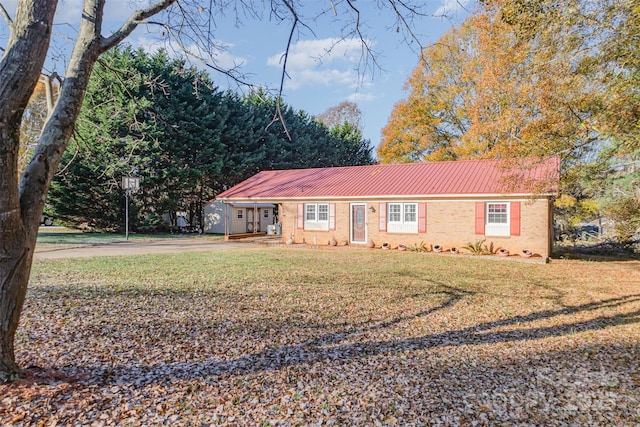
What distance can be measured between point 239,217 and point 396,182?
39.2 feet

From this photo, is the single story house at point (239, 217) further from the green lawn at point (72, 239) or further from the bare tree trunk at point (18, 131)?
the bare tree trunk at point (18, 131)

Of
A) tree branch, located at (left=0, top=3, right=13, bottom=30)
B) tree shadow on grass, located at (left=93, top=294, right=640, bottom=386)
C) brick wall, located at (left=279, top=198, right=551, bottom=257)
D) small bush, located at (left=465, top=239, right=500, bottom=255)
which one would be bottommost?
tree shadow on grass, located at (left=93, top=294, right=640, bottom=386)

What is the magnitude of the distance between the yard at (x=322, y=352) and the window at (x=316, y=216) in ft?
31.8

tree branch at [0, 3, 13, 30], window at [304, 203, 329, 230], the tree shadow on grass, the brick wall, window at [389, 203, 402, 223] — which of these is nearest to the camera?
tree branch at [0, 3, 13, 30]

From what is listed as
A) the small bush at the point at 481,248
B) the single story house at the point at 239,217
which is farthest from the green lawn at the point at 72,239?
the small bush at the point at 481,248

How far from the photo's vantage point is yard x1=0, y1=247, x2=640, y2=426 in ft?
11.7

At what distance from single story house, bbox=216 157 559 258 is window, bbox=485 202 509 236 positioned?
36mm

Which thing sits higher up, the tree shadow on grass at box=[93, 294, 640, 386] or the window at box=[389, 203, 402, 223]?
the window at box=[389, 203, 402, 223]

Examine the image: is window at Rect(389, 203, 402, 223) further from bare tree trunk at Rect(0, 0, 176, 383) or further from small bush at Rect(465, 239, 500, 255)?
bare tree trunk at Rect(0, 0, 176, 383)

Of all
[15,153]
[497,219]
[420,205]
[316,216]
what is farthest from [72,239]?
[497,219]

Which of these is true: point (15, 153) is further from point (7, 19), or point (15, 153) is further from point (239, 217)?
point (239, 217)

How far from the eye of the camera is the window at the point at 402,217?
1739 centimetres

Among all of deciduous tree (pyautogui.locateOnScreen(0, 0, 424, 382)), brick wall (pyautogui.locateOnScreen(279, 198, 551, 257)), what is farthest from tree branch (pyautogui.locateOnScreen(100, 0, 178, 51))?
brick wall (pyautogui.locateOnScreen(279, 198, 551, 257))

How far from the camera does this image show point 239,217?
2641 centimetres
